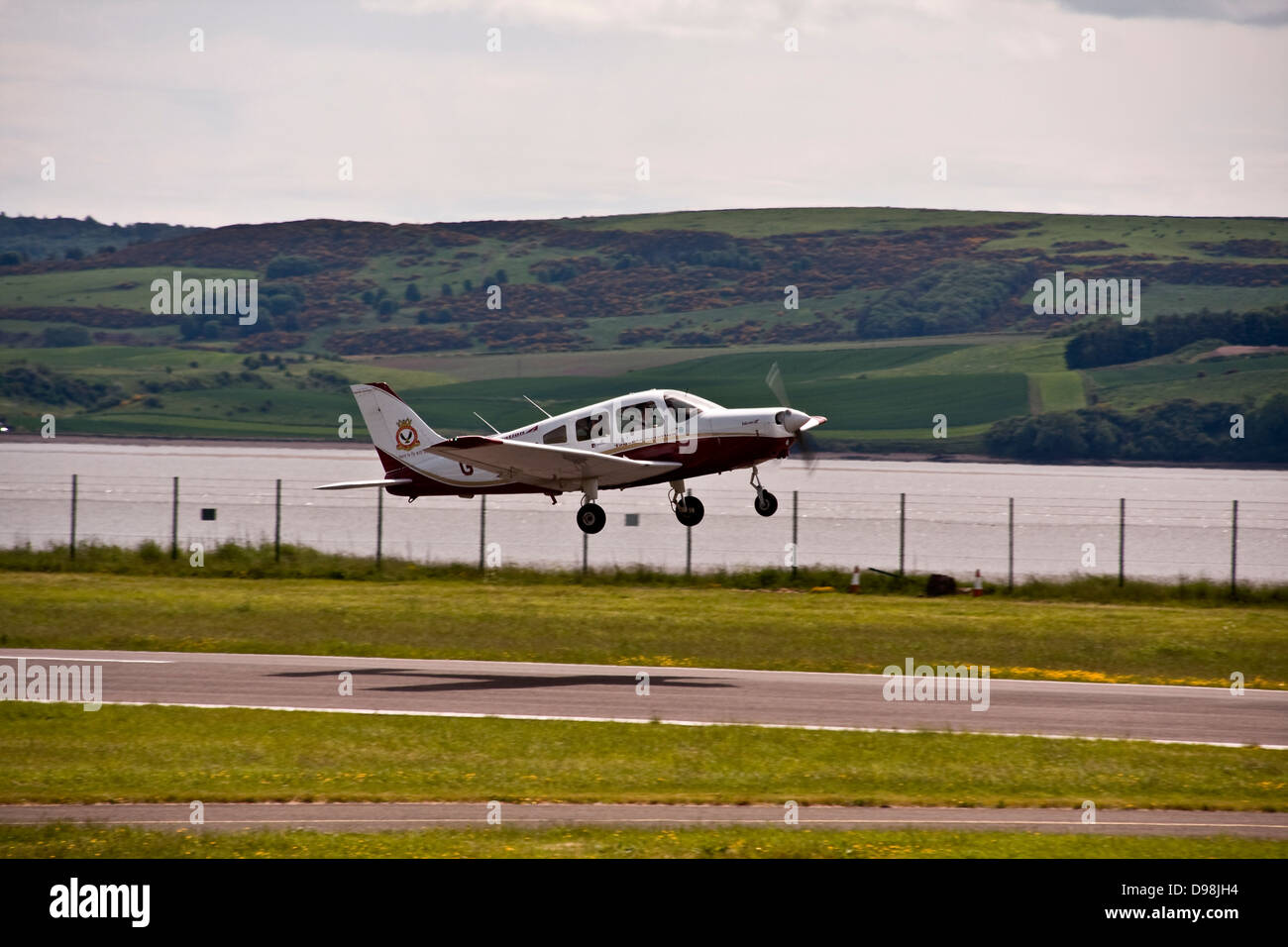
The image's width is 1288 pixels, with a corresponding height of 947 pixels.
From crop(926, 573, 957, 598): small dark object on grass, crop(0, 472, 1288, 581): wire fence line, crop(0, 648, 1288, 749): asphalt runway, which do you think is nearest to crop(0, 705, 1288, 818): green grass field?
crop(0, 648, 1288, 749): asphalt runway

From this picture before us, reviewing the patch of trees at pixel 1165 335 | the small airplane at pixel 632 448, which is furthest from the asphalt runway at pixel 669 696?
the patch of trees at pixel 1165 335

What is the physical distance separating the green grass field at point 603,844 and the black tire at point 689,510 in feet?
51.5

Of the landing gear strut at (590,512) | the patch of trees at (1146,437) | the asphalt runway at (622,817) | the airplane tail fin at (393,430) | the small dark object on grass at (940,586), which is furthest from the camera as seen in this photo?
the patch of trees at (1146,437)

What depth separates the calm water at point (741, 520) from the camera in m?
61.2

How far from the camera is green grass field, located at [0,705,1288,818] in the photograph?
56.1 ft

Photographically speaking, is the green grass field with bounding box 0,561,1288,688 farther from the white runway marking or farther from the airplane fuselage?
the white runway marking

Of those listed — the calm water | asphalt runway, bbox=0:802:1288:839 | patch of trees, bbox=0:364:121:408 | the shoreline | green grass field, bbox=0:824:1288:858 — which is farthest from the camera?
patch of trees, bbox=0:364:121:408

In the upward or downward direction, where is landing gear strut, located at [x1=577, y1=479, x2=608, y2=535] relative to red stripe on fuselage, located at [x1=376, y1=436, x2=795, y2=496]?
downward

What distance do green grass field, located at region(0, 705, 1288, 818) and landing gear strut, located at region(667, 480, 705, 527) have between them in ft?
32.0

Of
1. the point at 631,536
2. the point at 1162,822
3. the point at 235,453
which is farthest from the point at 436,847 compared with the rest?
the point at 235,453

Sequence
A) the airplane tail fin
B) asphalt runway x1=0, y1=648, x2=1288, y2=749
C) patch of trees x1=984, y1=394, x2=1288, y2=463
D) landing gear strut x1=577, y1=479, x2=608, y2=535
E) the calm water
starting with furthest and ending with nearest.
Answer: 1. patch of trees x1=984, y1=394, x2=1288, y2=463
2. the calm water
3. the airplane tail fin
4. landing gear strut x1=577, y1=479, x2=608, y2=535
5. asphalt runway x1=0, y1=648, x2=1288, y2=749

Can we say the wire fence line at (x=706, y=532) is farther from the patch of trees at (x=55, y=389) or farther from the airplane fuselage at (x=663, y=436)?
the patch of trees at (x=55, y=389)

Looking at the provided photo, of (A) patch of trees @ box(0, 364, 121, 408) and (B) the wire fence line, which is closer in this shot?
(B) the wire fence line

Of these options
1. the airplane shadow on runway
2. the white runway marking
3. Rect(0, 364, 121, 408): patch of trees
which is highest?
Rect(0, 364, 121, 408): patch of trees
